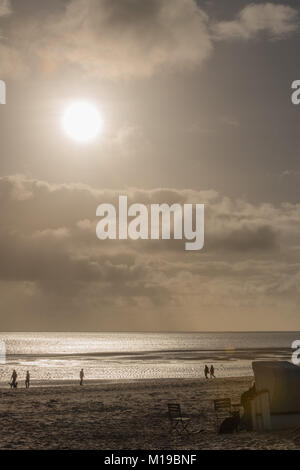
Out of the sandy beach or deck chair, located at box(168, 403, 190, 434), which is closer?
the sandy beach

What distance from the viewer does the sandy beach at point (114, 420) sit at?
20.5 meters

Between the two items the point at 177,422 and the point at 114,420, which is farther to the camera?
the point at 114,420

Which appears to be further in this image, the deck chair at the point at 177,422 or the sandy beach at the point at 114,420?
the deck chair at the point at 177,422

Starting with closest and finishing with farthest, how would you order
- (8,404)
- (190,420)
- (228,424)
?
1. (228,424)
2. (190,420)
3. (8,404)

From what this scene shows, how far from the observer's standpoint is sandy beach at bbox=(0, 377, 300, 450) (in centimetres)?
2048

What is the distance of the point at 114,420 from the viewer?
2728 cm
